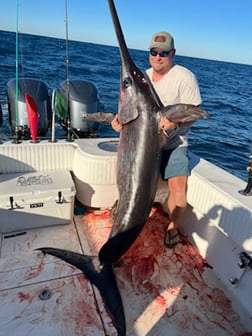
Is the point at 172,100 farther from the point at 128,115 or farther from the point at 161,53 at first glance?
the point at 128,115

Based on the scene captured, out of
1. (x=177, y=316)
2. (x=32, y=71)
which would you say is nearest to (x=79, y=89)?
(x=177, y=316)

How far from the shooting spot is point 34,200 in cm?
282

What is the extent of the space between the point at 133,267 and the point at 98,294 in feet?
1.46

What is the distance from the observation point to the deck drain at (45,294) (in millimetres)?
2219

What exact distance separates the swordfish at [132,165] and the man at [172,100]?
0.38 ft

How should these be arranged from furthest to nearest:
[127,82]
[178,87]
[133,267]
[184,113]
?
[133,267] < [178,87] < [127,82] < [184,113]

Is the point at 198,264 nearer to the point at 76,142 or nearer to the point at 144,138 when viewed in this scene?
the point at 144,138

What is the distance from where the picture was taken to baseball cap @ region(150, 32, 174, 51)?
92.0 inches

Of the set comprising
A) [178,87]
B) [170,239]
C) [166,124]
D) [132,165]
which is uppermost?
[178,87]

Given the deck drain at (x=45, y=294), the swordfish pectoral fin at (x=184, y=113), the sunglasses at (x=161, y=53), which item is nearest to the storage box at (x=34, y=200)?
the deck drain at (x=45, y=294)

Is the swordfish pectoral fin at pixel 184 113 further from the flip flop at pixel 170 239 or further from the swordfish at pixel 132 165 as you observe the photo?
the flip flop at pixel 170 239

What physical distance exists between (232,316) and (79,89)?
15.0 feet

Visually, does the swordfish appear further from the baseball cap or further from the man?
the baseball cap

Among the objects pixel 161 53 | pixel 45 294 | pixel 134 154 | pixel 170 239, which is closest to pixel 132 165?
pixel 134 154
